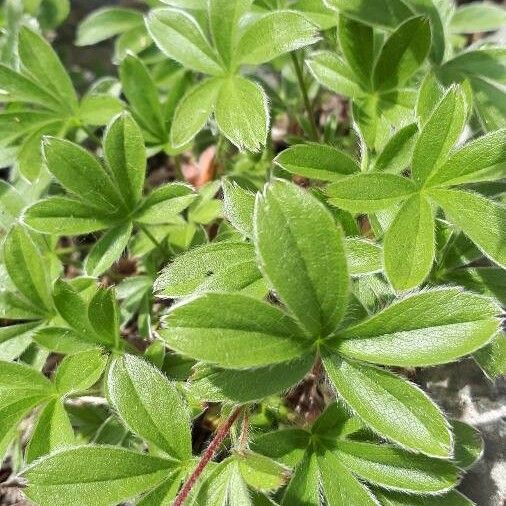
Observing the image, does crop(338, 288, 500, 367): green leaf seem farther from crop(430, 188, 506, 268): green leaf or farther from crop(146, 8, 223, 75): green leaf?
crop(146, 8, 223, 75): green leaf

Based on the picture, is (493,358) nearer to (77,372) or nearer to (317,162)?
(317,162)

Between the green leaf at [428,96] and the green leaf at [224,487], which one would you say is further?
the green leaf at [428,96]

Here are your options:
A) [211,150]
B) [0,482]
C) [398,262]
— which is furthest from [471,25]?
[0,482]

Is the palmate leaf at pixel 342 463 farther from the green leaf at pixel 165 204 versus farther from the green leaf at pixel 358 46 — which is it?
the green leaf at pixel 358 46

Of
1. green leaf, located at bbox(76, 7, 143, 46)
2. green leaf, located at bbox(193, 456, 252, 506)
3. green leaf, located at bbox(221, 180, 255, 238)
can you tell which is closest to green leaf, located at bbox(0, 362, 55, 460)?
green leaf, located at bbox(193, 456, 252, 506)

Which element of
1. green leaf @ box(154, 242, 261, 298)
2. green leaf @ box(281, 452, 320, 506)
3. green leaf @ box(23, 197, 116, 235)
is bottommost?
green leaf @ box(281, 452, 320, 506)

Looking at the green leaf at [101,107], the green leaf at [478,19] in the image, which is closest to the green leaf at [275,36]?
the green leaf at [101,107]

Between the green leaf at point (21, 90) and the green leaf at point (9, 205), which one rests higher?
the green leaf at point (21, 90)
